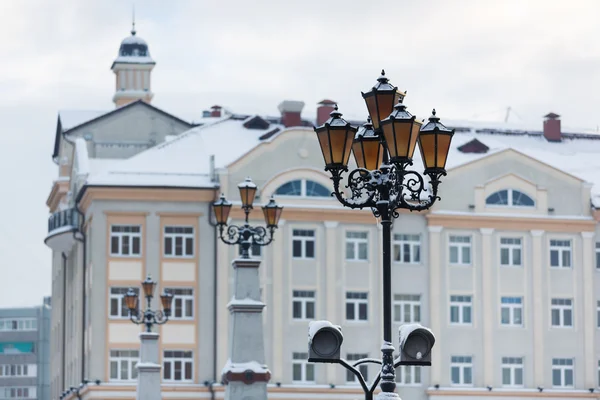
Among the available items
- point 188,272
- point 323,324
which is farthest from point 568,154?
point 323,324

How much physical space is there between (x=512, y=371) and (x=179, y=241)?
43.8 ft

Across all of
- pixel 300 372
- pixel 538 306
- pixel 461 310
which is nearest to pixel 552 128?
pixel 538 306

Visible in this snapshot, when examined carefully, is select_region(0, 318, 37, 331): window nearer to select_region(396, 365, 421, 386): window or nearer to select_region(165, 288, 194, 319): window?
A: select_region(165, 288, 194, 319): window

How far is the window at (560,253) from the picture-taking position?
68875 mm

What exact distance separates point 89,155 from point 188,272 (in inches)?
436

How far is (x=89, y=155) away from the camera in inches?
2963

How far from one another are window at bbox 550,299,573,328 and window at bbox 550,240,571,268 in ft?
4.55

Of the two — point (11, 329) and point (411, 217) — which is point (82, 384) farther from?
point (11, 329)

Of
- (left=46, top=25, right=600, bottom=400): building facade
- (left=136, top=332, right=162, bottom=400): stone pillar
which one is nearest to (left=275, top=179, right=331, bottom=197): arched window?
(left=46, top=25, right=600, bottom=400): building facade

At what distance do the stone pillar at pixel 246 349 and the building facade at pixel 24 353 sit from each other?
114597 mm

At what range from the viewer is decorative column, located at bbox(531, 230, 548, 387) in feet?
222

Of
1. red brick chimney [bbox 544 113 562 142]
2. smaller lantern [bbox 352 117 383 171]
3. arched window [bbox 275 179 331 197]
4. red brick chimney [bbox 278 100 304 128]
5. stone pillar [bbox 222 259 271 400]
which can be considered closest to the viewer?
smaller lantern [bbox 352 117 383 171]

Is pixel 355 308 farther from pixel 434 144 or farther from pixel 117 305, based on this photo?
pixel 434 144

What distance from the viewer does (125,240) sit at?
217 feet
